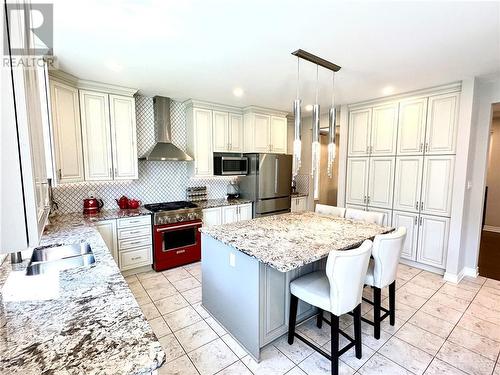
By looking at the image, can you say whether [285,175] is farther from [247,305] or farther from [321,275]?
[247,305]

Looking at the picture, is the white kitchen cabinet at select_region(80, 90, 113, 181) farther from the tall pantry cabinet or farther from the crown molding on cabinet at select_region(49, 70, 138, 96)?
the tall pantry cabinet

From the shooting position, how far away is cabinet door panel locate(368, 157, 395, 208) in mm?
3852

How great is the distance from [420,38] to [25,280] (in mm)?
3370

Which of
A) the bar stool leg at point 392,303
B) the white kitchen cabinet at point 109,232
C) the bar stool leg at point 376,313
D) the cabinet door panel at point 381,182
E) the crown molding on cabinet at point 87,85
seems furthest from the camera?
the cabinet door panel at point 381,182

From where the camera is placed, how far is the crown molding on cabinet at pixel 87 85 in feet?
8.75

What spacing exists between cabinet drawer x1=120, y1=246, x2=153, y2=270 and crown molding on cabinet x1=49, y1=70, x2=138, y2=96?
7.07 feet

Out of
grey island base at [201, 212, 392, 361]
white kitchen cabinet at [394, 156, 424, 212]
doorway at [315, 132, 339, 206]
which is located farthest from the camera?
doorway at [315, 132, 339, 206]

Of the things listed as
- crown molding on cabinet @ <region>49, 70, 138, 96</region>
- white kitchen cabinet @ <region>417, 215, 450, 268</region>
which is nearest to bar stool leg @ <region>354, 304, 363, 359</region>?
white kitchen cabinet @ <region>417, 215, 450, 268</region>

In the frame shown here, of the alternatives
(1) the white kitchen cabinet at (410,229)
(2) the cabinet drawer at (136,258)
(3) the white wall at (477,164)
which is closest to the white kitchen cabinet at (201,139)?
(2) the cabinet drawer at (136,258)

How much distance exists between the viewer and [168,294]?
2.93 m

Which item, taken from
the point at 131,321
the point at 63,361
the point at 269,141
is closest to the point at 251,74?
the point at 269,141

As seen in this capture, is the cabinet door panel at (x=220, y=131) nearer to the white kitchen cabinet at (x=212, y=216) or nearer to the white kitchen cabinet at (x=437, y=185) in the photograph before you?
the white kitchen cabinet at (x=212, y=216)

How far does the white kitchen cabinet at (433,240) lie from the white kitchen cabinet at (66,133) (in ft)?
15.5

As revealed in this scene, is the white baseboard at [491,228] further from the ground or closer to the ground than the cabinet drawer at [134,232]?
closer to the ground
